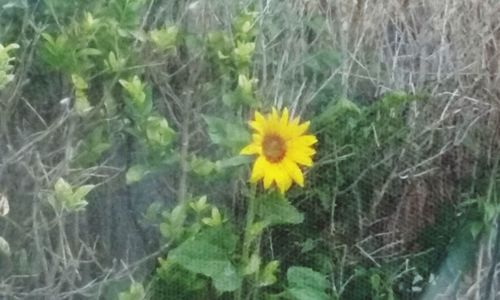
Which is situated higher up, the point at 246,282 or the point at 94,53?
the point at 94,53

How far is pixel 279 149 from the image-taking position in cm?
191

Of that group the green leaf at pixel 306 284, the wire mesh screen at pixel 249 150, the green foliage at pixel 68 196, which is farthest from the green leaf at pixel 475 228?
the green foliage at pixel 68 196

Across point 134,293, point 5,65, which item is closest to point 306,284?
point 134,293

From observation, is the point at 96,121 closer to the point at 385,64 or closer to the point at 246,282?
the point at 246,282

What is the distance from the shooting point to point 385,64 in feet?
6.68

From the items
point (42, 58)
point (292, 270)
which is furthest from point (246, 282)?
point (42, 58)

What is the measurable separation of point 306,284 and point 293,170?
0.71ft

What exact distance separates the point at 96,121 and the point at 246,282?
387 mm

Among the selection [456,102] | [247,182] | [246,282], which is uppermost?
[456,102]

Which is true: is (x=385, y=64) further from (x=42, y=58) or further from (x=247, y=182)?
(x=42, y=58)

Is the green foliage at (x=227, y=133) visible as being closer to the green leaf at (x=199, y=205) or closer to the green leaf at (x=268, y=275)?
the green leaf at (x=199, y=205)

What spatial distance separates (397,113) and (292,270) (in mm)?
338

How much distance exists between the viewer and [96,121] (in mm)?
1961

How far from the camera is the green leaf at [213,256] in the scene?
1920 millimetres
